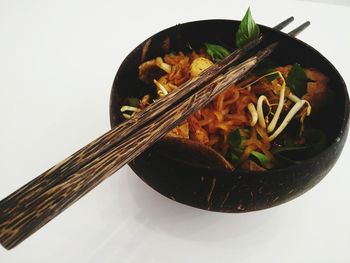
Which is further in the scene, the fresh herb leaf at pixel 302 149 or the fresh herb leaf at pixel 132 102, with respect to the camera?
the fresh herb leaf at pixel 132 102

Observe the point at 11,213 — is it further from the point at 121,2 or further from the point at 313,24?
the point at 313,24

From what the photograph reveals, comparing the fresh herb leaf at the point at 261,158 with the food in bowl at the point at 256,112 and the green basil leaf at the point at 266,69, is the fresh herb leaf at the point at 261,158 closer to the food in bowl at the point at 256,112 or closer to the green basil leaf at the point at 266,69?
the food in bowl at the point at 256,112

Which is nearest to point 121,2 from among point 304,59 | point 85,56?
point 85,56

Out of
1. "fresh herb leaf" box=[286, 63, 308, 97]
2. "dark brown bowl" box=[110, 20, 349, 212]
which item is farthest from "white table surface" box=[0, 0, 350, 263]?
"fresh herb leaf" box=[286, 63, 308, 97]

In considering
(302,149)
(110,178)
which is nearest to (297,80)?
(302,149)

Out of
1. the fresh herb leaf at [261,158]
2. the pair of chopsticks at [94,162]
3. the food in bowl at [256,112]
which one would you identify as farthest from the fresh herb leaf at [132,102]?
the fresh herb leaf at [261,158]

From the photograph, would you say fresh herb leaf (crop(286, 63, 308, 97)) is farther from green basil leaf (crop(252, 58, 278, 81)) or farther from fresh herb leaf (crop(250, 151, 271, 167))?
fresh herb leaf (crop(250, 151, 271, 167))

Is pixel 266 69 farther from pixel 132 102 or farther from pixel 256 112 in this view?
pixel 132 102
